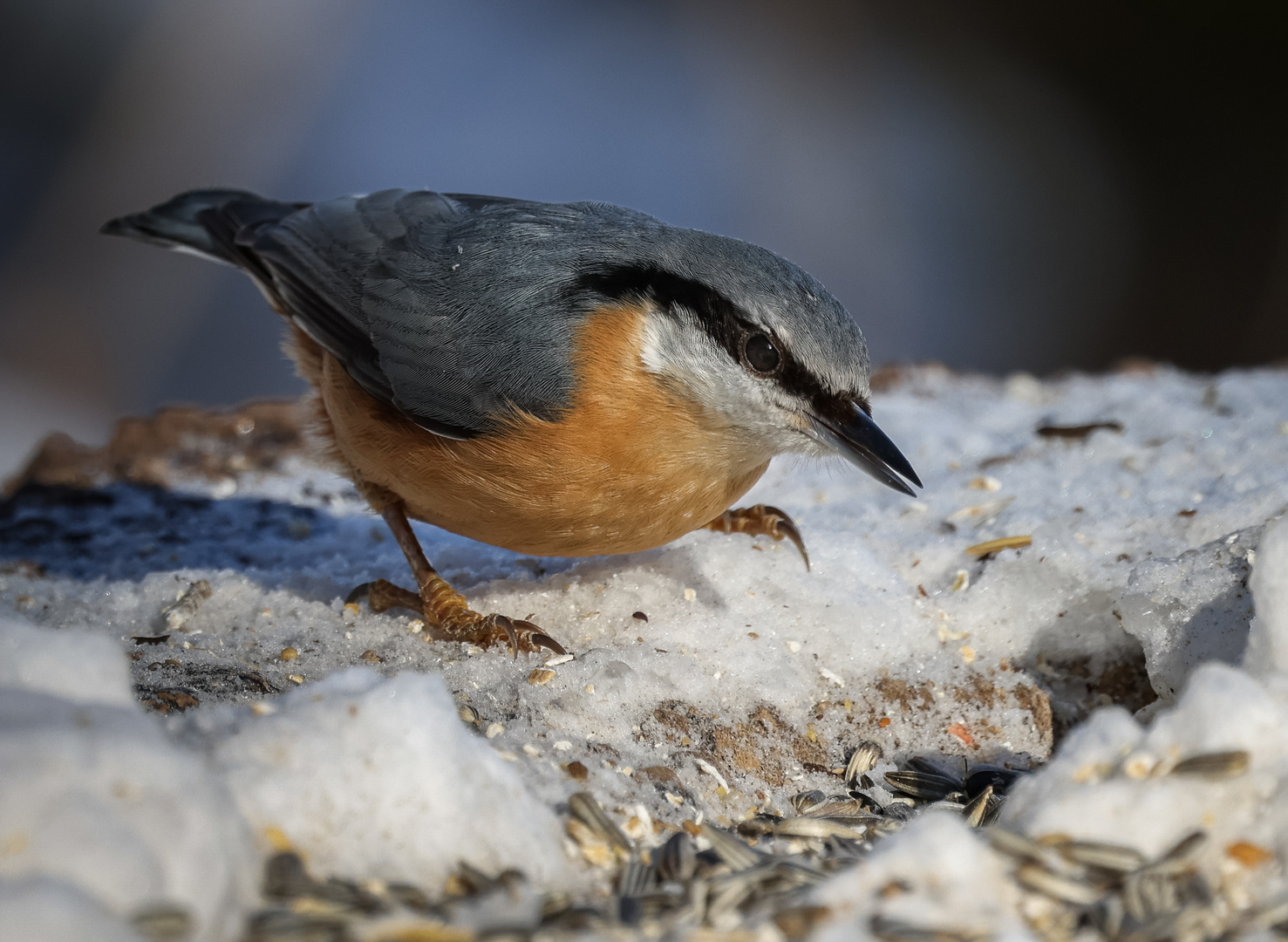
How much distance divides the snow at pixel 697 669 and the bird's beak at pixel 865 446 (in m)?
0.62

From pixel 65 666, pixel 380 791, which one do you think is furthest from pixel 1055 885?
pixel 65 666

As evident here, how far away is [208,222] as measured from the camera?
3969 mm

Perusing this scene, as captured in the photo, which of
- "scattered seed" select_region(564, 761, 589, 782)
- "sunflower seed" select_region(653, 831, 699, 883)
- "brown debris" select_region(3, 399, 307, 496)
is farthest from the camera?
"brown debris" select_region(3, 399, 307, 496)

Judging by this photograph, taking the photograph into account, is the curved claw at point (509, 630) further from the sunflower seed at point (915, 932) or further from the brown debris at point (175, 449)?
the brown debris at point (175, 449)

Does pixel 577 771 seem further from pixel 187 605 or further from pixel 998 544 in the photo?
pixel 998 544

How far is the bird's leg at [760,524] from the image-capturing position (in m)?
3.48

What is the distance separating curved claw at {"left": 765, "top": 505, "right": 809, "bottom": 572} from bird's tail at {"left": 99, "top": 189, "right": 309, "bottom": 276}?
2.07 meters

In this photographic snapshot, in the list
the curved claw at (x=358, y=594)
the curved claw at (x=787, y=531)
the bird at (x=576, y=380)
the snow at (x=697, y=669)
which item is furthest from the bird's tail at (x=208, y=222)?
the curved claw at (x=787, y=531)

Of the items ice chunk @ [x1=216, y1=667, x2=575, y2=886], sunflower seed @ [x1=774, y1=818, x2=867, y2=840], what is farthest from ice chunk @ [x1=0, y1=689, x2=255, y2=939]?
sunflower seed @ [x1=774, y1=818, x2=867, y2=840]

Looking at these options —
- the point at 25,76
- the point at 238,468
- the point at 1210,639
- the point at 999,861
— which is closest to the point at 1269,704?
the point at 999,861

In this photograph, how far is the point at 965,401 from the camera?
530cm

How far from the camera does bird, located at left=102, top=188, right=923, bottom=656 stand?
2803mm

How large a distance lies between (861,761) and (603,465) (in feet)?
3.34

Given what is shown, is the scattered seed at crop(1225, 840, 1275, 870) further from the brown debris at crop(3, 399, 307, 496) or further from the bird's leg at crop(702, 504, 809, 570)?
the brown debris at crop(3, 399, 307, 496)
